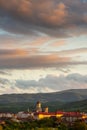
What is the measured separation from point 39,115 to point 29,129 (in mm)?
83360

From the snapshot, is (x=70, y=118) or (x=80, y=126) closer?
(x=80, y=126)

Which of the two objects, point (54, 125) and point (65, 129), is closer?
point (65, 129)

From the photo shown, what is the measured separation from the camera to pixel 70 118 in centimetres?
18862

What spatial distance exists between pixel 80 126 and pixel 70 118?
74550 millimetres

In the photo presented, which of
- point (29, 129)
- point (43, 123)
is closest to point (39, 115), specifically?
point (43, 123)

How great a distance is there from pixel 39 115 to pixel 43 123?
→ 5944cm

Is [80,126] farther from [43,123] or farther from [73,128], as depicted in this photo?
[43,123]

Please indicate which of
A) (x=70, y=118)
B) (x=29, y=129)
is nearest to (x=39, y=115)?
(x=70, y=118)

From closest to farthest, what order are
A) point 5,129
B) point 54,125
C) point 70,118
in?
point 5,129
point 54,125
point 70,118

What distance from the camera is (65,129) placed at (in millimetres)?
114500

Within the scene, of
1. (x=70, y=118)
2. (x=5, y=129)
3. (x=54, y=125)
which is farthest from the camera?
(x=70, y=118)

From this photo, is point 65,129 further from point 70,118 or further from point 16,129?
point 70,118

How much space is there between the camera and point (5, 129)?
111m

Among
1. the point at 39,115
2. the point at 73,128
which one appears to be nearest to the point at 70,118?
the point at 39,115
